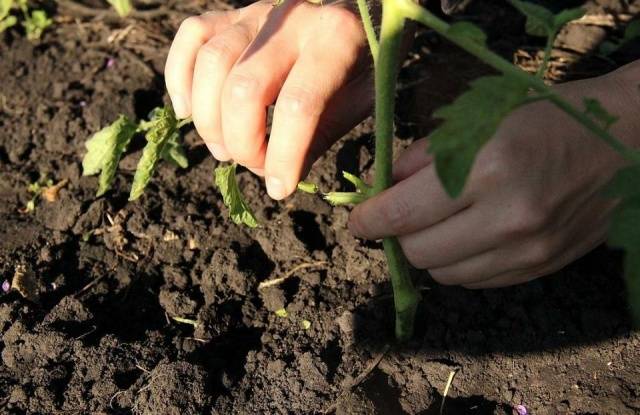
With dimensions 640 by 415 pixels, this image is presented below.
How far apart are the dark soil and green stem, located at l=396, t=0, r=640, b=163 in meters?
0.90

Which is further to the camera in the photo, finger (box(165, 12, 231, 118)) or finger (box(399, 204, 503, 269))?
finger (box(165, 12, 231, 118))

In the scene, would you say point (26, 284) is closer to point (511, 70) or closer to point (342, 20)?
point (342, 20)

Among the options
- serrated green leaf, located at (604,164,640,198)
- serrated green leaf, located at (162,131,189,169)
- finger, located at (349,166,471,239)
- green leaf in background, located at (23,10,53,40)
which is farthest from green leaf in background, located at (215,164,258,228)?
green leaf in background, located at (23,10,53,40)

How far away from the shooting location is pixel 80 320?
2014 mm

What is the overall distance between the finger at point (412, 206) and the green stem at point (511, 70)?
370 mm

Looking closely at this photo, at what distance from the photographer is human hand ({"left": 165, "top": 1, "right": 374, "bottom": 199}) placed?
5.47ft

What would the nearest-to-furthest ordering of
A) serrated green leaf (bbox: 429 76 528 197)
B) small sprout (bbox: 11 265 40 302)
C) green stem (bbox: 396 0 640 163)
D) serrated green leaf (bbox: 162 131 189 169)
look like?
serrated green leaf (bbox: 429 76 528 197) < green stem (bbox: 396 0 640 163) < small sprout (bbox: 11 265 40 302) < serrated green leaf (bbox: 162 131 189 169)

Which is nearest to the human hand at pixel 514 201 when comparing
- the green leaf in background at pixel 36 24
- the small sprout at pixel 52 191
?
the small sprout at pixel 52 191

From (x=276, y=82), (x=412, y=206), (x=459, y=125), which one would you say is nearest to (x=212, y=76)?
(x=276, y=82)

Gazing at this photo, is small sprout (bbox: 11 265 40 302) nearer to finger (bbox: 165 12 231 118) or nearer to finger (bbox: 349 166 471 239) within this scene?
finger (bbox: 165 12 231 118)

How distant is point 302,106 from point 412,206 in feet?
1.10

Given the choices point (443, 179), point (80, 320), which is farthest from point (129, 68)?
point (443, 179)

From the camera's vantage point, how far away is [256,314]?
204cm

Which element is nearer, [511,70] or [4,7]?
[511,70]
